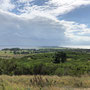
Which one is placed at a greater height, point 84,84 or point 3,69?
point 84,84

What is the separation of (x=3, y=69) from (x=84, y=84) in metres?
18.1

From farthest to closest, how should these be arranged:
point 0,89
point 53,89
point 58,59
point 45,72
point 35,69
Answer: point 58,59 → point 35,69 → point 45,72 → point 53,89 → point 0,89

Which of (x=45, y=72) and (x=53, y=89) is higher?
(x=53, y=89)

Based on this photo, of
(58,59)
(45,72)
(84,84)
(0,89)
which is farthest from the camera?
(58,59)

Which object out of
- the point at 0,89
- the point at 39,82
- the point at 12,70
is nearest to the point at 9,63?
the point at 12,70

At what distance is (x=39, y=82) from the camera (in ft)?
23.6

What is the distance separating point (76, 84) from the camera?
798 centimetres

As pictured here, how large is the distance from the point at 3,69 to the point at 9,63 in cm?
296

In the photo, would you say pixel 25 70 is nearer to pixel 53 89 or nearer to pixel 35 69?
pixel 35 69

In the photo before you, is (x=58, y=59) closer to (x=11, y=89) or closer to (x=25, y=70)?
(x=25, y=70)

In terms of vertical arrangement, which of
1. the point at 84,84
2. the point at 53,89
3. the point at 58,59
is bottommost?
the point at 58,59

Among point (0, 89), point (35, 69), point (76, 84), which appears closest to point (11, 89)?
point (0, 89)

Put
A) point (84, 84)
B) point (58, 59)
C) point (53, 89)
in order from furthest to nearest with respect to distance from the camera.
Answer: point (58, 59) → point (84, 84) → point (53, 89)

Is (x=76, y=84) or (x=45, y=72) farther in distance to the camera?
(x=45, y=72)
